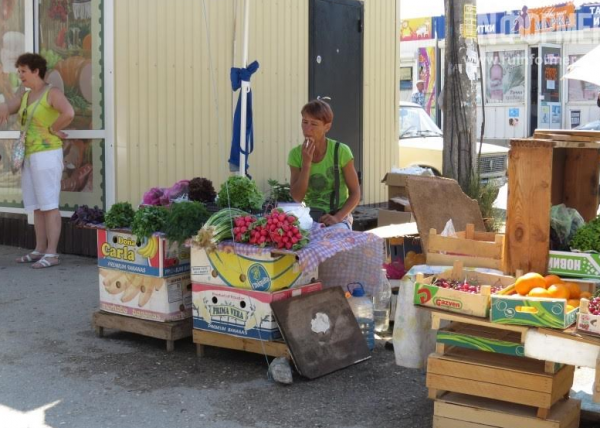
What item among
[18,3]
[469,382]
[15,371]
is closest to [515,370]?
[469,382]

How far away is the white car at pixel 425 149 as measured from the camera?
12.9 meters

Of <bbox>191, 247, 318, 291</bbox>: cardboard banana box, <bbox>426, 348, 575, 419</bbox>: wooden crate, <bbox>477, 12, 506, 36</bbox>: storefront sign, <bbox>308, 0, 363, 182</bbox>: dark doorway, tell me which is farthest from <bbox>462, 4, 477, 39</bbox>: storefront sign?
<bbox>477, 12, 506, 36</bbox>: storefront sign

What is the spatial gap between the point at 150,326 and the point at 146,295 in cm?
21

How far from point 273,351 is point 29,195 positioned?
4.06 m

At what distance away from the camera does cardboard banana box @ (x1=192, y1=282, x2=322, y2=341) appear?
17.4ft

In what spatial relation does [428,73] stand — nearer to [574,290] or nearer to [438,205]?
[438,205]

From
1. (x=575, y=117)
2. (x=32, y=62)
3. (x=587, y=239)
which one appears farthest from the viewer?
(x=575, y=117)

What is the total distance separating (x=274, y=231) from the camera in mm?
5227

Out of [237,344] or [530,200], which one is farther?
[237,344]

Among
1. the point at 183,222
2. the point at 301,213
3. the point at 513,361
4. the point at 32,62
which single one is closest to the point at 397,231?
the point at 301,213

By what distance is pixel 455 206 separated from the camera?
6.16 metres

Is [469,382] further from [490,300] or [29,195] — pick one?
[29,195]

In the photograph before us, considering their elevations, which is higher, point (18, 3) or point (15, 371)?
point (18, 3)

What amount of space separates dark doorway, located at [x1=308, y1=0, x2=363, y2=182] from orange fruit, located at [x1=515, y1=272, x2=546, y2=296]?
22.0 feet
